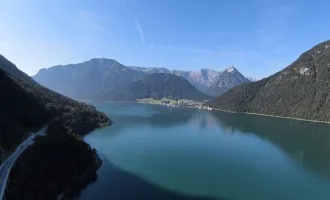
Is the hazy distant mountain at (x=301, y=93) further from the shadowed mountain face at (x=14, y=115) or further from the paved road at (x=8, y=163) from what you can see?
the paved road at (x=8, y=163)

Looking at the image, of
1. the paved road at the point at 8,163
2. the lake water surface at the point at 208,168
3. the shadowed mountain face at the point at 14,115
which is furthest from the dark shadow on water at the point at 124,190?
the shadowed mountain face at the point at 14,115

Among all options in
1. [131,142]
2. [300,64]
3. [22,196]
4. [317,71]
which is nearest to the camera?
[22,196]

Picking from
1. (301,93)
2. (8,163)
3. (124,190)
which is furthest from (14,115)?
(301,93)

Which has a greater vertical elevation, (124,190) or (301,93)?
(301,93)

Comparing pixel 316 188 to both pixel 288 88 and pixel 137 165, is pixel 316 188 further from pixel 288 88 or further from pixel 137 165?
pixel 288 88

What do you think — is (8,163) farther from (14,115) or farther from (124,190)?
(14,115)

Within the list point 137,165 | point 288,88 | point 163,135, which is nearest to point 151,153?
point 137,165
